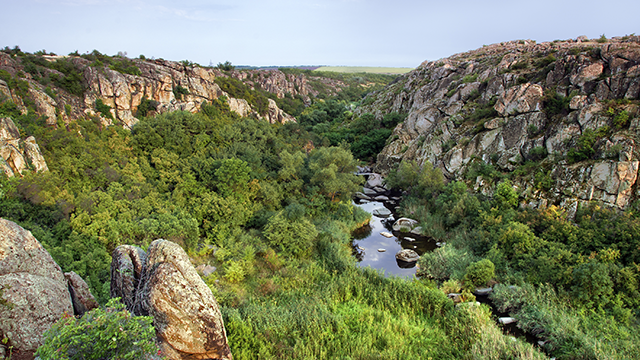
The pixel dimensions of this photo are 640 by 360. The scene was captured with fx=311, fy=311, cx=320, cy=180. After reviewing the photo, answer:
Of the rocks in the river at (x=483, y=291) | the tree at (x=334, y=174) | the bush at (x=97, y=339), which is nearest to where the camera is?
the bush at (x=97, y=339)

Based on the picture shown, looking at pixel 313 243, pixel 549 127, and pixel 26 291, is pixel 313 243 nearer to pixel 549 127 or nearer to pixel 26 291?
pixel 26 291

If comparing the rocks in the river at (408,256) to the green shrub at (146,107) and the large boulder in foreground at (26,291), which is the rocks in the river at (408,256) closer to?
the large boulder in foreground at (26,291)

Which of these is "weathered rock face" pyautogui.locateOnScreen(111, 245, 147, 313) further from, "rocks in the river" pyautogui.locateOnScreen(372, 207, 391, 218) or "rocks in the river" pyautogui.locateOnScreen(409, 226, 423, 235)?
"rocks in the river" pyautogui.locateOnScreen(372, 207, 391, 218)

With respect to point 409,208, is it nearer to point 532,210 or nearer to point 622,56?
point 532,210

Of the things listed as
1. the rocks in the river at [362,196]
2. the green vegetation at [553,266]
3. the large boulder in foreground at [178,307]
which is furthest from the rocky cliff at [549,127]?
the large boulder in foreground at [178,307]

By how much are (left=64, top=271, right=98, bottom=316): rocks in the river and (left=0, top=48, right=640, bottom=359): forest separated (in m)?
3.76

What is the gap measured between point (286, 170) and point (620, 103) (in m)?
30.7

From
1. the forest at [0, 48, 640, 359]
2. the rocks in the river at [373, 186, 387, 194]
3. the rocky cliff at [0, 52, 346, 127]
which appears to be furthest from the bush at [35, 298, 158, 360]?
the rocks in the river at [373, 186, 387, 194]

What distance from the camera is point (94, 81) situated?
28.8m

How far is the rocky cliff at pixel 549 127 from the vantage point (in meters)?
25.0

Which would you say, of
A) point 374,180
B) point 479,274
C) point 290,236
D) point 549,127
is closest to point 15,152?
point 290,236

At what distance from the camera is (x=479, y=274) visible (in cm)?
2070

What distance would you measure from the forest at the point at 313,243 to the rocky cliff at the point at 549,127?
2.29m

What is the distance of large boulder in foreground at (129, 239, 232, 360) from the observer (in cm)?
910
